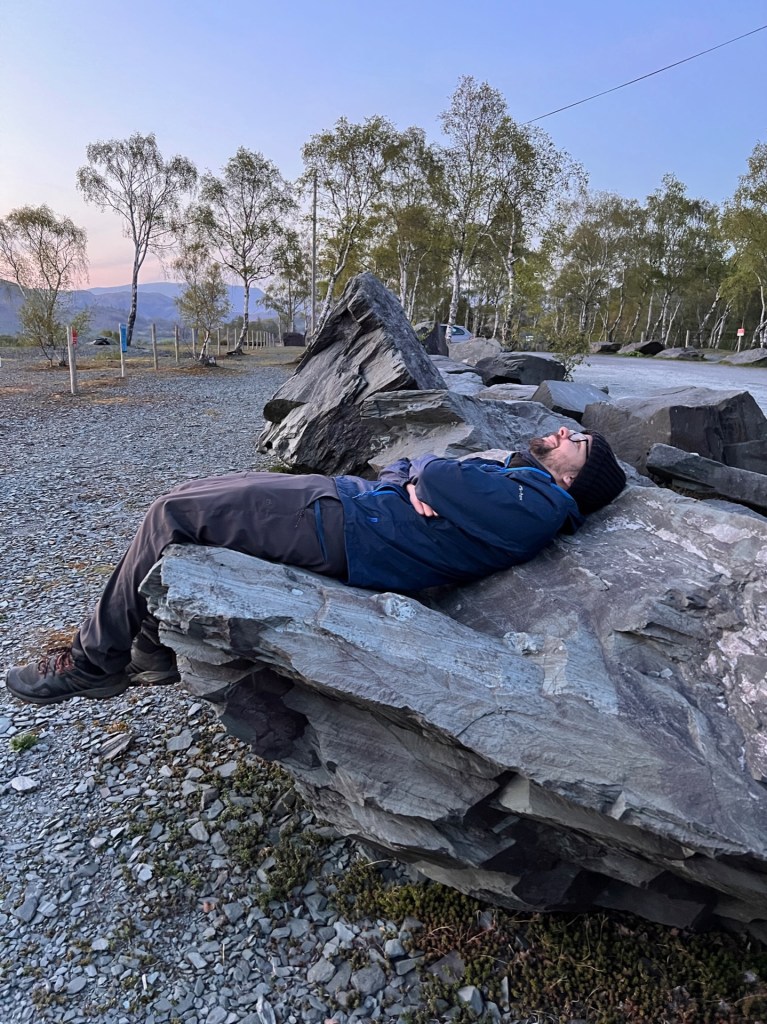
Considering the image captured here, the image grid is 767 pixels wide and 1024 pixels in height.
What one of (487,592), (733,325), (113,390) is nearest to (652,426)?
(487,592)

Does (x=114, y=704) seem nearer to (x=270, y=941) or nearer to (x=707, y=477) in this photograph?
(x=270, y=941)

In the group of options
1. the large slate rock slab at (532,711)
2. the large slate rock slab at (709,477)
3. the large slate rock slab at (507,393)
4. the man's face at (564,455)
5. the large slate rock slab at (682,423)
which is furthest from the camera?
the large slate rock slab at (507,393)

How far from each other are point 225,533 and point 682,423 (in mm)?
6420

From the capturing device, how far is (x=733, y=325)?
6619 cm

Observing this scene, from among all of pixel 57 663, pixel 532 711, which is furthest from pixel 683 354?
pixel 57 663

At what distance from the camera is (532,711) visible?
290 centimetres

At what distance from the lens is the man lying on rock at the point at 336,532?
378 centimetres

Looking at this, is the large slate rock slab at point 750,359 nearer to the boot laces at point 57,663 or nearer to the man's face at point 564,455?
the man's face at point 564,455

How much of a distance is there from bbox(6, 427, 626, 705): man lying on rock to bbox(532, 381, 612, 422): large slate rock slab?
6180 mm

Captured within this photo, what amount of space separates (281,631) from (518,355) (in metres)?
16.3

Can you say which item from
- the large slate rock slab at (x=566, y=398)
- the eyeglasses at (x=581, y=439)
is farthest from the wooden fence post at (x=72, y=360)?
the eyeglasses at (x=581, y=439)

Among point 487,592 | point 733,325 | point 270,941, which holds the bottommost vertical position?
point 270,941

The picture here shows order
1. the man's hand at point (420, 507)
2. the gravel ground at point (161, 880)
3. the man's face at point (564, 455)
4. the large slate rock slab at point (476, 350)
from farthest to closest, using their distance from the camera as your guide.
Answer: the large slate rock slab at point (476, 350), the man's face at point (564, 455), the man's hand at point (420, 507), the gravel ground at point (161, 880)

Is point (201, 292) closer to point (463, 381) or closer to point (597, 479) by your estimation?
point (463, 381)
